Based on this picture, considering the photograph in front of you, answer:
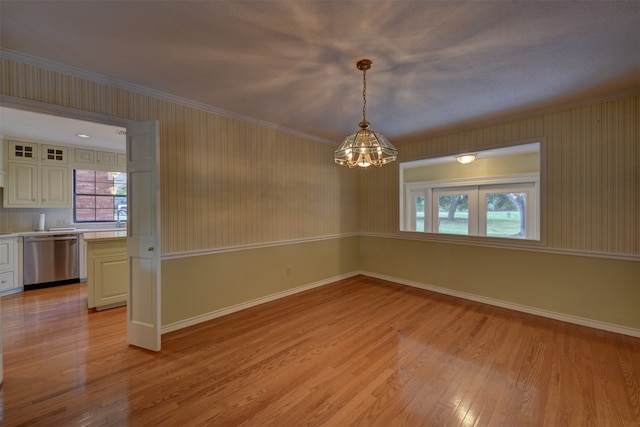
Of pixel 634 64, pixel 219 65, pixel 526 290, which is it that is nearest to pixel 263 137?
pixel 219 65

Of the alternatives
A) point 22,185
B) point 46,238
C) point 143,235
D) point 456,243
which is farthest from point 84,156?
point 456,243


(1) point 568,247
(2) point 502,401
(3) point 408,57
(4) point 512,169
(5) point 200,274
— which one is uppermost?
(3) point 408,57

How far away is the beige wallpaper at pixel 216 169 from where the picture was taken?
2.41 metres

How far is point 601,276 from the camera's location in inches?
118

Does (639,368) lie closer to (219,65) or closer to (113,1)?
(219,65)

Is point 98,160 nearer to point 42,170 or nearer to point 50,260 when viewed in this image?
point 42,170

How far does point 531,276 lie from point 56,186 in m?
7.97

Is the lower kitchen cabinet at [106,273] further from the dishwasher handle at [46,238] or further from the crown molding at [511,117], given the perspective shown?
the crown molding at [511,117]

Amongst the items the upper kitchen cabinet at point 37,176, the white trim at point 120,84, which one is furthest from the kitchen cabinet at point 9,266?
the white trim at point 120,84

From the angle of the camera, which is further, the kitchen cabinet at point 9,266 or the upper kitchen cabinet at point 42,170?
the upper kitchen cabinet at point 42,170

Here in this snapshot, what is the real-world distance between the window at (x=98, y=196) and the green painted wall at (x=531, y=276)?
5.92 m

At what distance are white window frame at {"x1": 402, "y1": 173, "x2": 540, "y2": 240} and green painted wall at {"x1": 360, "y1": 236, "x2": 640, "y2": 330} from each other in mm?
740

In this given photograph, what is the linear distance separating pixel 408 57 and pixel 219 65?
1.64 m

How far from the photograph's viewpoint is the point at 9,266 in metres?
4.13
